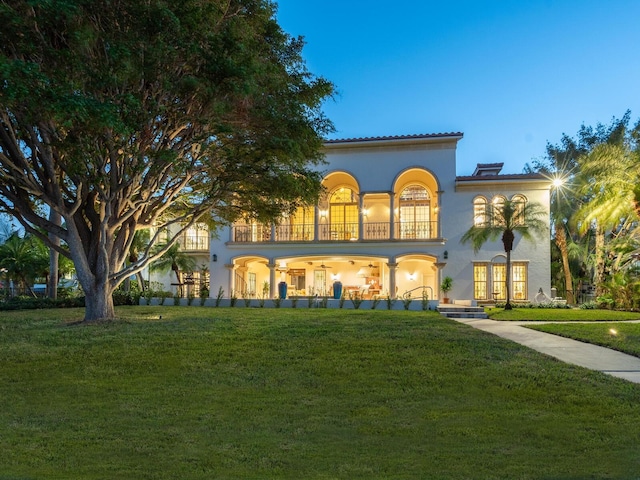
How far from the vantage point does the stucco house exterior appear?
2339cm

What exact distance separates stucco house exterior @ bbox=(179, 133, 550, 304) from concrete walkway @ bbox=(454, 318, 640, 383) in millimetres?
10197

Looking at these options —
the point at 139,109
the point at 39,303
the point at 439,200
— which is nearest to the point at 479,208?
the point at 439,200

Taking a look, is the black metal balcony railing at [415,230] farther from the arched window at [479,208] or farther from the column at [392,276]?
the arched window at [479,208]

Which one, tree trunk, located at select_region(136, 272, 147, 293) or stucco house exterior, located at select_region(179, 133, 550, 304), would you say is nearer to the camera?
stucco house exterior, located at select_region(179, 133, 550, 304)

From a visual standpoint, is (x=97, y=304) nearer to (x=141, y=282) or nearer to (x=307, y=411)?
(x=307, y=411)

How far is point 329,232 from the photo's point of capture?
82.7ft

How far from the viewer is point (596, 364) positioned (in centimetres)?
816

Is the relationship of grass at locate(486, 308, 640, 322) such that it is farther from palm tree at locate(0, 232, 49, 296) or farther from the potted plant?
palm tree at locate(0, 232, 49, 296)

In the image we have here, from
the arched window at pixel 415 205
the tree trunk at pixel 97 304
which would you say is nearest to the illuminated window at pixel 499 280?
the arched window at pixel 415 205

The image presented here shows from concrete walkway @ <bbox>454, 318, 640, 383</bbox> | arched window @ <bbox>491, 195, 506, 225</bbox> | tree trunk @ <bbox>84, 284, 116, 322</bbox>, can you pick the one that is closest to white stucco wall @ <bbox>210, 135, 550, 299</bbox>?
arched window @ <bbox>491, 195, 506, 225</bbox>

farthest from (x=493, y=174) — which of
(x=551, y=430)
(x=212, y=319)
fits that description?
(x=551, y=430)

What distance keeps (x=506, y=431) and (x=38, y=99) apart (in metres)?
8.56

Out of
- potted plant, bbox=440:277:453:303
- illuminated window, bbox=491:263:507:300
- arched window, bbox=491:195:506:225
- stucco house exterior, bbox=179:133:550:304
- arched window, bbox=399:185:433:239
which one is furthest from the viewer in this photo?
arched window, bbox=399:185:433:239

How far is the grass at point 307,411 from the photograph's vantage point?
405 centimetres
